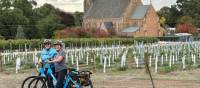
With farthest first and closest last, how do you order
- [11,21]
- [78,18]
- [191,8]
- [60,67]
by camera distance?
1. [78,18]
2. [191,8]
3. [11,21]
4. [60,67]

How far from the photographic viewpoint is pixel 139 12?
4692 inches

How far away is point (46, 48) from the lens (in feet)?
48.8

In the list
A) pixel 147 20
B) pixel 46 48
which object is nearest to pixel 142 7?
pixel 147 20

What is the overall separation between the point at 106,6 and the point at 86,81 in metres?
108

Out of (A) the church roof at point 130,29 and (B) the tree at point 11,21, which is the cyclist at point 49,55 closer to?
(B) the tree at point 11,21

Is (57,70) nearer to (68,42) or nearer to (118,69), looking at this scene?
(118,69)

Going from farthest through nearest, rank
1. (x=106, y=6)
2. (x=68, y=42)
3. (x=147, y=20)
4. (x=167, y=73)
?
1. (x=106, y=6)
2. (x=147, y=20)
3. (x=68, y=42)
4. (x=167, y=73)

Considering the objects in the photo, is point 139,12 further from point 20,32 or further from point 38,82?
point 38,82

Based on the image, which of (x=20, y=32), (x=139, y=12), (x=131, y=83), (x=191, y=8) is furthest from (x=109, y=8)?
(x=131, y=83)

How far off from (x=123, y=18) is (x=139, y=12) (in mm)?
3654

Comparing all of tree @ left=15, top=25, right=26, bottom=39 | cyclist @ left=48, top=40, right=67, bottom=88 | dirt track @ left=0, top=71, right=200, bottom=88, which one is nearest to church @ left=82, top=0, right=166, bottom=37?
tree @ left=15, top=25, right=26, bottom=39

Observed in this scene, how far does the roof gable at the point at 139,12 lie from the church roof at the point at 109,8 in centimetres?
220

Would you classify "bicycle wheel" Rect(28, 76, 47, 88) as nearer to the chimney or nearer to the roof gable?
the roof gable

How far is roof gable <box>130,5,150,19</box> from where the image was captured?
11578cm
